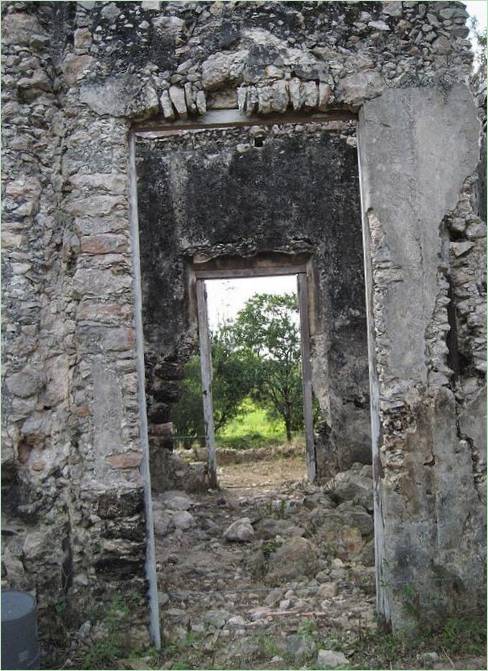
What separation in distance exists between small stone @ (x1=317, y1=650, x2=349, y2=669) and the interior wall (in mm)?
3725

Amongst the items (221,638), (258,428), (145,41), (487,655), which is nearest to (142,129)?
(145,41)

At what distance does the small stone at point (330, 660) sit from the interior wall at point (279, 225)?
372 cm

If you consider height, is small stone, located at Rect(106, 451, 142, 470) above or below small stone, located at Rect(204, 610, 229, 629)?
above

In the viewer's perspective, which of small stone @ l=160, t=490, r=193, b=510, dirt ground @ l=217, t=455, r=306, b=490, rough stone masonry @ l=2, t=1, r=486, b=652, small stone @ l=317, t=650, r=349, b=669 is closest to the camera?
small stone @ l=317, t=650, r=349, b=669

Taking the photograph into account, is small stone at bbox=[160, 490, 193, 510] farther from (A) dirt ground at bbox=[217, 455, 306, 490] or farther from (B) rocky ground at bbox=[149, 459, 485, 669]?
(A) dirt ground at bbox=[217, 455, 306, 490]

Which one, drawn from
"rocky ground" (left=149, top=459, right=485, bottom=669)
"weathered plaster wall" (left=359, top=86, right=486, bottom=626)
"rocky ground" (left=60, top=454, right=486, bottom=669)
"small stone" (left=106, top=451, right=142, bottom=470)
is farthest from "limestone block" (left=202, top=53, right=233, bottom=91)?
"rocky ground" (left=149, top=459, right=485, bottom=669)

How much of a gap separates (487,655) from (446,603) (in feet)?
1.02

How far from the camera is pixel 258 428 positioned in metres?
11.3

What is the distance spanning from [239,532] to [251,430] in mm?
5569

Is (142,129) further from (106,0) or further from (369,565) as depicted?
(369,565)

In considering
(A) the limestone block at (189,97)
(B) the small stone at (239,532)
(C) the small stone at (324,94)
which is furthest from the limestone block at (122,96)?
(B) the small stone at (239,532)

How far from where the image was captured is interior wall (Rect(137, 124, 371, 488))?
723 cm

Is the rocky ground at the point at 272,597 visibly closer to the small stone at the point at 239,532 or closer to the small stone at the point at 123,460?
the small stone at the point at 239,532

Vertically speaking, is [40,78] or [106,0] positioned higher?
[106,0]
